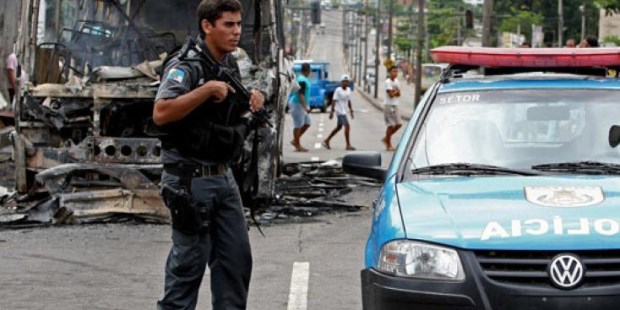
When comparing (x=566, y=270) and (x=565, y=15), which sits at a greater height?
(x=565, y=15)

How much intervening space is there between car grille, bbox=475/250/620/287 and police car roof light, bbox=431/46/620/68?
2.21m

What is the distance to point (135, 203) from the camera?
42.7ft

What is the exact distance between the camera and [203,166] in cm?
668

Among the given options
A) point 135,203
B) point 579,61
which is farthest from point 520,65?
point 135,203

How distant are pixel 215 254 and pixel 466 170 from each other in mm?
1330

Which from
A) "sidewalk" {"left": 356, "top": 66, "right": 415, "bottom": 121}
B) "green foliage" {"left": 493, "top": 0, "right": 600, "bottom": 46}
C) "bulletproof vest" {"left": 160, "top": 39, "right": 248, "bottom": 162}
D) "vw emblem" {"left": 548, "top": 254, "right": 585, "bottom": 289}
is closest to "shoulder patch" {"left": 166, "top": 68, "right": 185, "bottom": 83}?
"bulletproof vest" {"left": 160, "top": 39, "right": 248, "bottom": 162}

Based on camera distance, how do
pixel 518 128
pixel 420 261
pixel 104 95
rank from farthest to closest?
pixel 104 95, pixel 518 128, pixel 420 261

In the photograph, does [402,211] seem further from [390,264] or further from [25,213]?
[25,213]

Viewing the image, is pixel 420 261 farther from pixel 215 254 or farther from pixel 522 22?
pixel 522 22

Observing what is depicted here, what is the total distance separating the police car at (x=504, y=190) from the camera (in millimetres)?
5500

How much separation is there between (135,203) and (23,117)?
1.58m

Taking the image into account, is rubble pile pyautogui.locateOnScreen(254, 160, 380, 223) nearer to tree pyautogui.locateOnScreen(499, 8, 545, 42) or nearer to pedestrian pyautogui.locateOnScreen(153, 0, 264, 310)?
pedestrian pyautogui.locateOnScreen(153, 0, 264, 310)

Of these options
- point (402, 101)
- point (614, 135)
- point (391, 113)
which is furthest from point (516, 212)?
point (402, 101)

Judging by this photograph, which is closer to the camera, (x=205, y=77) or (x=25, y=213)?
(x=205, y=77)
